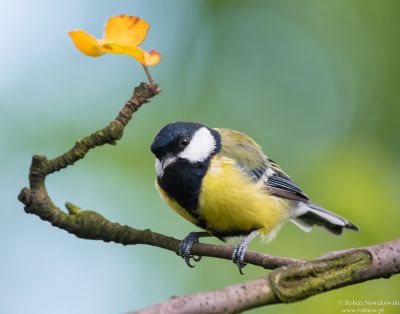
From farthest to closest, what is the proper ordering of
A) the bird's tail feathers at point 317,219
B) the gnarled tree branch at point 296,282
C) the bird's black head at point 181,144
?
the bird's tail feathers at point 317,219 → the bird's black head at point 181,144 → the gnarled tree branch at point 296,282

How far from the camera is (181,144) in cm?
258

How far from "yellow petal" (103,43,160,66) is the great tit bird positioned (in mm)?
1076

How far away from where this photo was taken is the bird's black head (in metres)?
2.52

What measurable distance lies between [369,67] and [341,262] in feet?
6.09

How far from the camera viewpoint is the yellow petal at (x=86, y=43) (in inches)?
54.3

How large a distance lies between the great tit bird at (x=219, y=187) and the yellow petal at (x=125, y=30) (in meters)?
1.09

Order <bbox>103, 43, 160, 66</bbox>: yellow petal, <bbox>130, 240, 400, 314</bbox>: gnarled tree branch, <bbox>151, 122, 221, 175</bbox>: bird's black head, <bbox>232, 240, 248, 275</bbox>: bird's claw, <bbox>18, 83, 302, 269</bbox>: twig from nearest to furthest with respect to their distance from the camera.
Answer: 1. <bbox>130, 240, 400, 314</bbox>: gnarled tree branch
2. <bbox>103, 43, 160, 66</bbox>: yellow petal
3. <bbox>18, 83, 302, 269</bbox>: twig
4. <bbox>232, 240, 248, 275</bbox>: bird's claw
5. <bbox>151, 122, 221, 175</bbox>: bird's black head

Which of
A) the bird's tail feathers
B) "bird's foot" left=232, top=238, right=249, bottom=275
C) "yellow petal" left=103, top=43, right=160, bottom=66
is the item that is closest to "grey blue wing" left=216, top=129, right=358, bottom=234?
the bird's tail feathers

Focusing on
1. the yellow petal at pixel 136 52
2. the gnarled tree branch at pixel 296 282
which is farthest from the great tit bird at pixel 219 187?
the yellow petal at pixel 136 52

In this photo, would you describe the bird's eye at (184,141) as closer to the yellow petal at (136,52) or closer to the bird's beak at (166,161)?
the bird's beak at (166,161)

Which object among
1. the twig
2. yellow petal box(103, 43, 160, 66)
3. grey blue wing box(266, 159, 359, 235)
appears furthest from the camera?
grey blue wing box(266, 159, 359, 235)

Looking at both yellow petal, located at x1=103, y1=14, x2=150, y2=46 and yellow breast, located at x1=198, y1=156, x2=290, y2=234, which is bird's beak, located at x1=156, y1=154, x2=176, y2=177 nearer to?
yellow breast, located at x1=198, y1=156, x2=290, y2=234

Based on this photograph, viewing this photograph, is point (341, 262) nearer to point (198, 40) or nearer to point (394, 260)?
A: point (394, 260)

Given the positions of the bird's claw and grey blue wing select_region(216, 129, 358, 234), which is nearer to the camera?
the bird's claw
